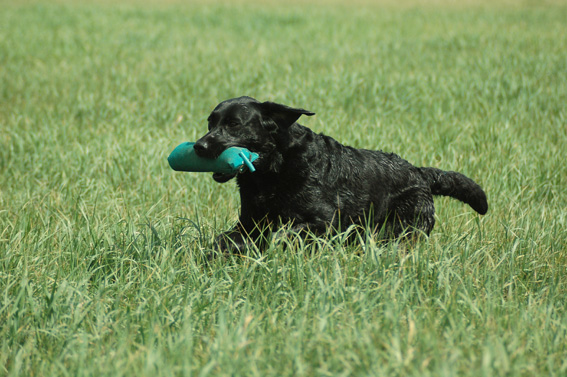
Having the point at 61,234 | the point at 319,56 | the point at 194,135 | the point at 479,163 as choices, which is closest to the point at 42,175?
the point at 194,135

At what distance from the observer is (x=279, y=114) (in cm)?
378

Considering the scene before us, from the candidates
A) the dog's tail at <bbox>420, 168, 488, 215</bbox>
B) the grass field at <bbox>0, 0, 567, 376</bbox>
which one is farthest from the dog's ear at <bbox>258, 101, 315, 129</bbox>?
the dog's tail at <bbox>420, 168, 488, 215</bbox>

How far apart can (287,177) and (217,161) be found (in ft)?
1.74

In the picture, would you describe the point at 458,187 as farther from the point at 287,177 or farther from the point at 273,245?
the point at 273,245

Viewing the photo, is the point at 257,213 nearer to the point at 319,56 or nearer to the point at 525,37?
the point at 319,56

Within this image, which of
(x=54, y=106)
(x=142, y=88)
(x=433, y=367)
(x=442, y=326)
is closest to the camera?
(x=433, y=367)

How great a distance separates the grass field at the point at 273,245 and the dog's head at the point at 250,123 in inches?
27.5

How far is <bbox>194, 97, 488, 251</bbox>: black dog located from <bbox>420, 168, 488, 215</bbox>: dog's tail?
0.46m

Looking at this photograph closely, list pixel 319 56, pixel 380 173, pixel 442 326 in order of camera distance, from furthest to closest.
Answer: pixel 319 56 → pixel 380 173 → pixel 442 326

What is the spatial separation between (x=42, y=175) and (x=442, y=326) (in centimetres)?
459

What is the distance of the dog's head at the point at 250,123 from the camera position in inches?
145

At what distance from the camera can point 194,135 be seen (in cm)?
658

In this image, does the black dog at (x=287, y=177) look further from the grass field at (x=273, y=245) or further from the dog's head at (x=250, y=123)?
the grass field at (x=273, y=245)

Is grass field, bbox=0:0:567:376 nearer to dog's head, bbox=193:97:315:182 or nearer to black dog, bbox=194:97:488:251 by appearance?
black dog, bbox=194:97:488:251
